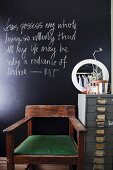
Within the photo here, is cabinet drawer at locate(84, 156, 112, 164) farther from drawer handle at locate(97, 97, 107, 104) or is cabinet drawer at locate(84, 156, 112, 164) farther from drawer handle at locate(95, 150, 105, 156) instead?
drawer handle at locate(97, 97, 107, 104)

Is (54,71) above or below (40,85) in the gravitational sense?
above

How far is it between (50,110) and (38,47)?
0.81m

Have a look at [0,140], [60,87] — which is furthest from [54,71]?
[0,140]

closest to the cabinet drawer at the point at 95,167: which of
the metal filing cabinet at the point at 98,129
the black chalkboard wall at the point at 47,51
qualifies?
the metal filing cabinet at the point at 98,129

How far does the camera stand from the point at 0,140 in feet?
9.62

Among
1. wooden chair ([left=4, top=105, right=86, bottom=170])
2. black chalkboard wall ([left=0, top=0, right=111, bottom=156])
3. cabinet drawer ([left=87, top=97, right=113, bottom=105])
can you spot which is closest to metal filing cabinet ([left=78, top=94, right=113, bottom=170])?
cabinet drawer ([left=87, top=97, right=113, bottom=105])

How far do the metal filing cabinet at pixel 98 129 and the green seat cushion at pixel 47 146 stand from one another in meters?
0.24

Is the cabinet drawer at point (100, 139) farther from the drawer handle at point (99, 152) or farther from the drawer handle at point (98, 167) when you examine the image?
the drawer handle at point (98, 167)

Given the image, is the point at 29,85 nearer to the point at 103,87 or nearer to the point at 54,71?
the point at 54,71

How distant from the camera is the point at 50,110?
278cm

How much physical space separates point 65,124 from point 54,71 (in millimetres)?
688

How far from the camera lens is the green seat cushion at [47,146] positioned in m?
2.08

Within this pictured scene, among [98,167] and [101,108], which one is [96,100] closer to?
[101,108]

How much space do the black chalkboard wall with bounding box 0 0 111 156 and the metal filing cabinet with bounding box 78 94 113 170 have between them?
0.56m
